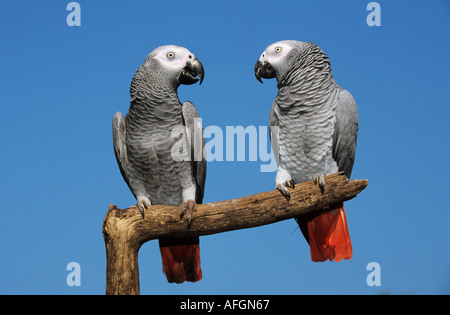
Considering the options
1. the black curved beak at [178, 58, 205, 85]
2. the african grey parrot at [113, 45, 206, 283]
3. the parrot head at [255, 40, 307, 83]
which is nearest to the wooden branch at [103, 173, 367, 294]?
the african grey parrot at [113, 45, 206, 283]

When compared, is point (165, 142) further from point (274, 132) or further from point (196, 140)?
point (274, 132)

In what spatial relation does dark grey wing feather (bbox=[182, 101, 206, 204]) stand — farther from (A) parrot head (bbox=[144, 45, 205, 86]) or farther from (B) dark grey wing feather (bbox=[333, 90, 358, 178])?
(B) dark grey wing feather (bbox=[333, 90, 358, 178])

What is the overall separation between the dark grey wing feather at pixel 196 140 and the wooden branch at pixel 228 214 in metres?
0.37

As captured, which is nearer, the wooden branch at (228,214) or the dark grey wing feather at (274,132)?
the wooden branch at (228,214)

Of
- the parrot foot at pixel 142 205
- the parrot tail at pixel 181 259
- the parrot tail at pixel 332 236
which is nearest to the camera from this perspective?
the parrot foot at pixel 142 205

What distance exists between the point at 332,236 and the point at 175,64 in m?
1.86

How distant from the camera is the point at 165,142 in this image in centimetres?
328

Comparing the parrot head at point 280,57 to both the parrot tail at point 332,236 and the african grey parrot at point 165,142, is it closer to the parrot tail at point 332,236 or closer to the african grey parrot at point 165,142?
the african grey parrot at point 165,142

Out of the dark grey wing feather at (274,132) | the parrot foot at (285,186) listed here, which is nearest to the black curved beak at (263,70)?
the dark grey wing feather at (274,132)

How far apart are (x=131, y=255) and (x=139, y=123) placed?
3.40 feet

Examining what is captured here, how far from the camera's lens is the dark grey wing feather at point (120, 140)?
133 inches

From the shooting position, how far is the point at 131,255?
295cm
